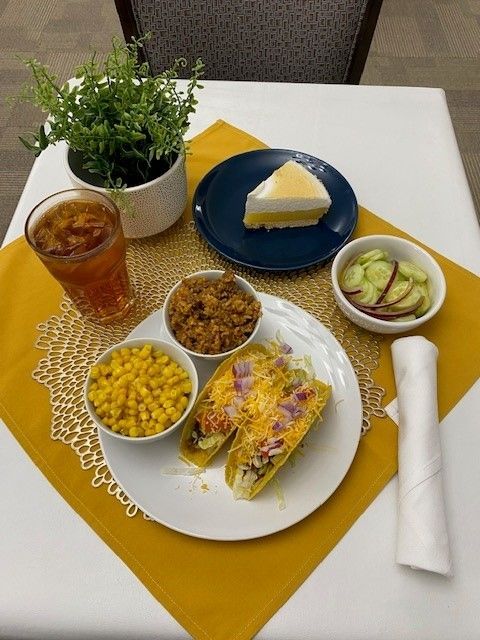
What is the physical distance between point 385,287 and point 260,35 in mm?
1048

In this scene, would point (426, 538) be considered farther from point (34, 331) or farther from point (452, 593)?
point (34, 331)

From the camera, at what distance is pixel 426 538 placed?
0.79 metres

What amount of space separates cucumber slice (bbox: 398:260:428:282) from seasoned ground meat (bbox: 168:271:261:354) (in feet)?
1.07

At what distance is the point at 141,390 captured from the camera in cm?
90

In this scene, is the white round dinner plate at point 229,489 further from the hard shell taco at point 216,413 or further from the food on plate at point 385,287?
the food on plate at point 385,287

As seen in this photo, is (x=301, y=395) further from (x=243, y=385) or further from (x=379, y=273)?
(x=379, y=273)

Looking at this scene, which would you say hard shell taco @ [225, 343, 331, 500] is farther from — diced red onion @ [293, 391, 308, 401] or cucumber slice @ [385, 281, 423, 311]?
cucumber slice @ [385, 281, 423, 311]

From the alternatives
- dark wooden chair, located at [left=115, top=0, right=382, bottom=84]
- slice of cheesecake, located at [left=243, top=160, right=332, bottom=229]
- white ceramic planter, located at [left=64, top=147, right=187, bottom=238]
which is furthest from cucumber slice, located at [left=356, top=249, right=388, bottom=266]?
dark wooden chair, located at [left=115, top=0, right=382, bottom=84]

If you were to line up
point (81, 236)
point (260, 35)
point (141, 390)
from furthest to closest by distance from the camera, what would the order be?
point (260, 35)
point (81, 236)
point (141, 390)

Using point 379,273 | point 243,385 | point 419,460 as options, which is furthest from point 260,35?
point 419,460


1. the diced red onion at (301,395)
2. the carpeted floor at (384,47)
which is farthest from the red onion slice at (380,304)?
the carpeted floor at (384,47)

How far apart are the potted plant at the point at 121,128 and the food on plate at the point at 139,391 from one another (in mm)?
344

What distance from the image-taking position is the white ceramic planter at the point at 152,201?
1060 millimetres

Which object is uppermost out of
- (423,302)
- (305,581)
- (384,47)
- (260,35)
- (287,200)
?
(260,35)
